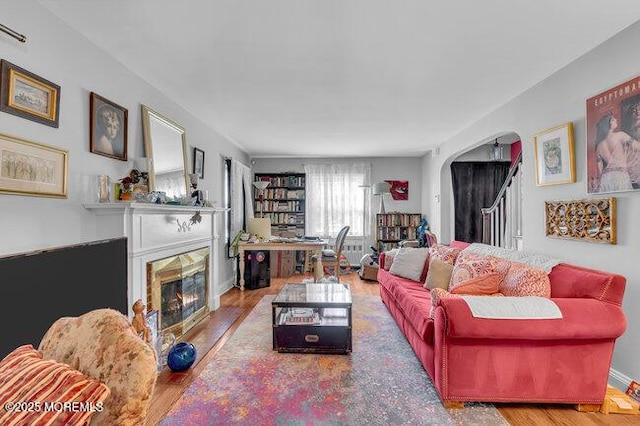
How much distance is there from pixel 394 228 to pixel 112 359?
6.04 meters

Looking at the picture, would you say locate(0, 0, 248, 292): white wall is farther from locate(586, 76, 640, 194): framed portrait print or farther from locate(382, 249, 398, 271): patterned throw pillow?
locate(586, 76, 640, 194): framed portrait print

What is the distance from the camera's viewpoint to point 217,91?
3119 mm

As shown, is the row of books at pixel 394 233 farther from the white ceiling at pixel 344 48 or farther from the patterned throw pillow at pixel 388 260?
the white ceiling at pixel 344 48

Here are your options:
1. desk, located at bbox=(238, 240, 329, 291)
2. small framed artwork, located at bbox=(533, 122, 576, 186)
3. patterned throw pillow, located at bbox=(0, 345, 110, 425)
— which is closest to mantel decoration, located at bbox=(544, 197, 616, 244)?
small framed artwork, located at bbox=(533, 122, 576, 186)

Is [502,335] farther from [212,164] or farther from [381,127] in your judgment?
[212,164]

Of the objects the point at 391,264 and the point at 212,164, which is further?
the point at 212,164

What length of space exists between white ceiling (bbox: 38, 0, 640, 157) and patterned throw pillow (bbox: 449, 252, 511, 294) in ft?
5.23

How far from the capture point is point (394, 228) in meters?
6.59

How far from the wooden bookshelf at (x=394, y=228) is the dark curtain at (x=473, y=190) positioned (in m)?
0.88

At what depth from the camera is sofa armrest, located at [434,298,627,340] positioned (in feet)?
6.00

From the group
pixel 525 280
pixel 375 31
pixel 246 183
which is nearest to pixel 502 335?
pixel 525 280

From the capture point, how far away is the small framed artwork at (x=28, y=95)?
166 centimetres

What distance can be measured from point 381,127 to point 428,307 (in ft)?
8.76

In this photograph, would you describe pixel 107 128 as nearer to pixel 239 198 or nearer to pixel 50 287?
pixel 50 287
